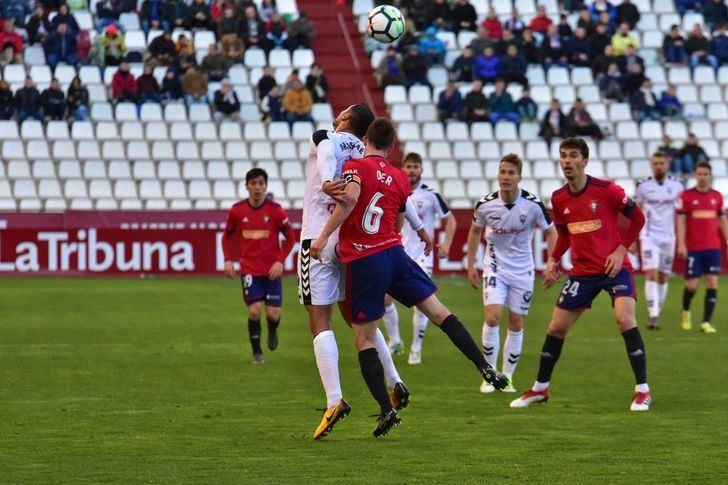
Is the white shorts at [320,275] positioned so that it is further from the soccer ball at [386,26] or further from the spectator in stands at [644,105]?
the spectator in stands at [644,105]

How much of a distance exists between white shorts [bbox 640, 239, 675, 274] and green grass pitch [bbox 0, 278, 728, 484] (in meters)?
1.05

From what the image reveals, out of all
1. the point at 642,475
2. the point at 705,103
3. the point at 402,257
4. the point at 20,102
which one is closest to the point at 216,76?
the point at 20,102

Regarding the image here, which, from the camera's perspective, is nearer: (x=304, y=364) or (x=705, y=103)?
(x=304, y=364)

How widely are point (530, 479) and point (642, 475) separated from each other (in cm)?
68

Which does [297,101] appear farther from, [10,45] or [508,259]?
[508,259]

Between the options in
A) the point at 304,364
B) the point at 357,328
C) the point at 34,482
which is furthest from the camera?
the point at 304,364

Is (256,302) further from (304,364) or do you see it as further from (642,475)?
(642,475)

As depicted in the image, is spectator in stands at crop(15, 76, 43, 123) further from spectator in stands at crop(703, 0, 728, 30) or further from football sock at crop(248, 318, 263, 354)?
spectator in stands at crop(703, 0, 728, 30)

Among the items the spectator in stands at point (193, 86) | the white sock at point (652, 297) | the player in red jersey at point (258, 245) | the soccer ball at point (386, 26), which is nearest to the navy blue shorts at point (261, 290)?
the player in red jersey at point (258, 245)

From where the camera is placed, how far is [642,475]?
25.8 ft

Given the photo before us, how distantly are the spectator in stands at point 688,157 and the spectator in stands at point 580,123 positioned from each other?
209cm

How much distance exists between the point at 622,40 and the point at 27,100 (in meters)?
14.5

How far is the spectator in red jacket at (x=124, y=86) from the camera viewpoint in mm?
30469

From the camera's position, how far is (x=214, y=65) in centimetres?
3147
